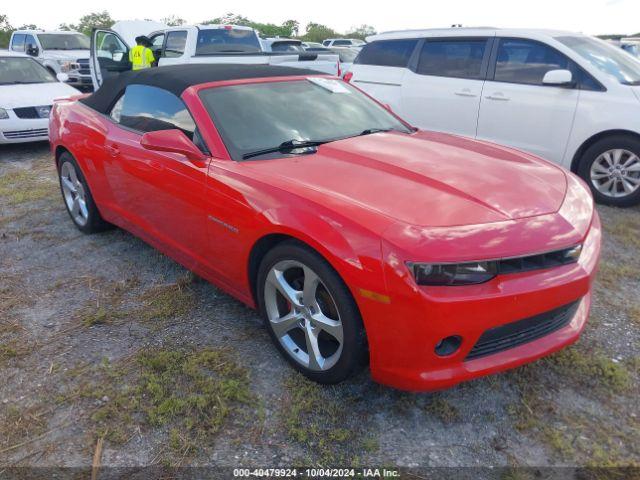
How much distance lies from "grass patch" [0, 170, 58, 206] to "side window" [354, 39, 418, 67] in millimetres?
4302

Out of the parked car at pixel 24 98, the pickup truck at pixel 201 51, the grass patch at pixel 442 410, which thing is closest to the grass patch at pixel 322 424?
the grass patch at pixel 442 410

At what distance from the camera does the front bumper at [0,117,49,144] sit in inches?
295

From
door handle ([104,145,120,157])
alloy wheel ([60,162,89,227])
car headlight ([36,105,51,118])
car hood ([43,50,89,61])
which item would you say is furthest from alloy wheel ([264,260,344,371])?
car hood ([43,50,89,61])

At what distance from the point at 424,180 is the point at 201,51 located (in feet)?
24.1

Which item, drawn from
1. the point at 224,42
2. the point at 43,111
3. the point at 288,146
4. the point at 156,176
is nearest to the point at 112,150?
the point at 156,176

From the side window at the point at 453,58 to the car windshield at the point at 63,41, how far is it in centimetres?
1178

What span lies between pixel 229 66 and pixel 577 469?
324cm

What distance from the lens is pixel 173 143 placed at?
2.91 meters

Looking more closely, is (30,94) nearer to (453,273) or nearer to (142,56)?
(142,56)

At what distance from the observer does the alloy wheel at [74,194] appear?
178 inches

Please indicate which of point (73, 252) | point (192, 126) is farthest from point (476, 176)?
point (73, 252)

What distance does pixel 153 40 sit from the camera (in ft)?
34.7

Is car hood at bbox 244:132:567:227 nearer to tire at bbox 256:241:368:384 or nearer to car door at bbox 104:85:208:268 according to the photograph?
tire at bbox 256:241:368:384

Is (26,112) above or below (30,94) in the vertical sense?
below
